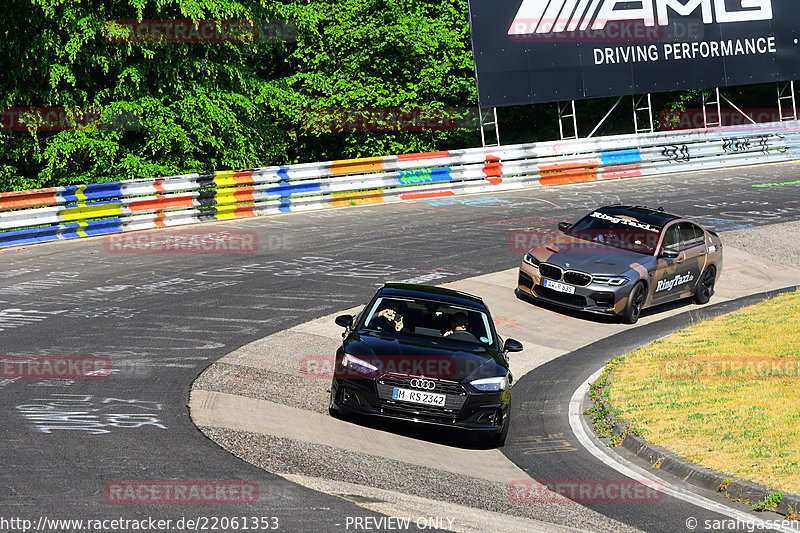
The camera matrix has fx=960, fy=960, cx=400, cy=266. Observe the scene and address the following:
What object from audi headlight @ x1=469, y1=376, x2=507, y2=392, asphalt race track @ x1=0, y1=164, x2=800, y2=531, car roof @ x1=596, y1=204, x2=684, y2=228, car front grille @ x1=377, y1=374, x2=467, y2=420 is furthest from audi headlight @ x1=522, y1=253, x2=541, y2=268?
car front grille @ x1=377, y1=374, x2=467, y2=420

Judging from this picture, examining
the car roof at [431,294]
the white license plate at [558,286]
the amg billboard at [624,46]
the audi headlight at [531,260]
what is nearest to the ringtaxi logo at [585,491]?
the car roof at [431,294]

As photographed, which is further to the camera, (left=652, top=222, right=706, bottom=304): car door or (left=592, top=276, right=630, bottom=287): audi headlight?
(left=652, top=222, right=706, bottom=304): car door

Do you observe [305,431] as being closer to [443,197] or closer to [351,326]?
[351,326]

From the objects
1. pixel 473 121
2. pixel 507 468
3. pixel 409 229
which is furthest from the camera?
pixel 473 121

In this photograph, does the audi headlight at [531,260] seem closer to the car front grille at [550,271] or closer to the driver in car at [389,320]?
the car front grille at [550,271]

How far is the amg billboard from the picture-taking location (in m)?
30.1

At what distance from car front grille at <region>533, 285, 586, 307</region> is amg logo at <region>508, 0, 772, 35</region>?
51.2ft

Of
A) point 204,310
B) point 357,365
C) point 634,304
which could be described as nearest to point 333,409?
point 357,365

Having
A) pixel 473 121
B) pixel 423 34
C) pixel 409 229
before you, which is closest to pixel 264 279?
pixel 409 229

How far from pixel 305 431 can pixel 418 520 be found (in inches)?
105

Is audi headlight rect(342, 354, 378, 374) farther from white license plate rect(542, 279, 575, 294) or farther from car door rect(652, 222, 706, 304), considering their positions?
car door rect(652, 222, 706, 304)

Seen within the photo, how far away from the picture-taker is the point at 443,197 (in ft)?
88.8

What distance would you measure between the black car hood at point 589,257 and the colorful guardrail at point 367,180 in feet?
30.3

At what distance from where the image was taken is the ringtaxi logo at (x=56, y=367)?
35.9 ft
